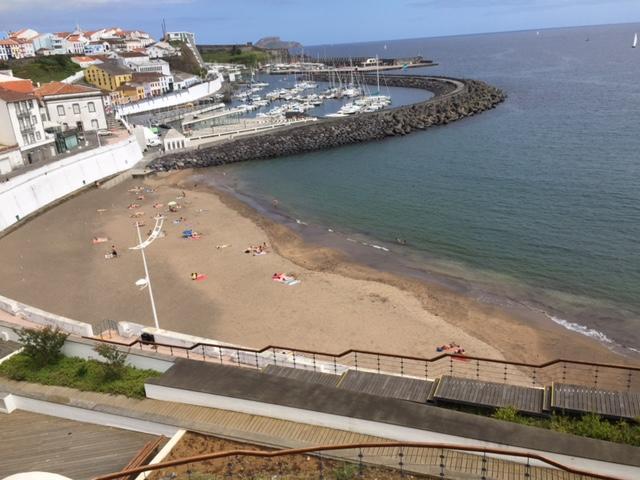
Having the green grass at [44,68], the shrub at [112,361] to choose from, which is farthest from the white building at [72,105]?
the shrub at [112,361]

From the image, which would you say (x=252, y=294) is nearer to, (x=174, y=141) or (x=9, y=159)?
A: (x=9, y=159)

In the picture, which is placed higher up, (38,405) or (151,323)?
(38,405)

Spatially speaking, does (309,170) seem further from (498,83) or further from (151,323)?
(498,83)

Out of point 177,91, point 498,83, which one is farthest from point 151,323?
point 498,83

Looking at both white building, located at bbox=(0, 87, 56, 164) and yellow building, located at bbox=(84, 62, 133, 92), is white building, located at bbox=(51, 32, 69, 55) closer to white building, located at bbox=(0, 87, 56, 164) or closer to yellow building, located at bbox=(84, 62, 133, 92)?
yellow building, located at bbox=(84, 62, 133, 92)

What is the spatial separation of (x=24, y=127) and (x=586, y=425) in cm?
4333

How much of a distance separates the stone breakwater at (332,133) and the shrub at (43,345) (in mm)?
39209

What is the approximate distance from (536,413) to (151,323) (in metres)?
15.1

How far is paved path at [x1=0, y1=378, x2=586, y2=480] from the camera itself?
822cm

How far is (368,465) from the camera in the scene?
26.5ft

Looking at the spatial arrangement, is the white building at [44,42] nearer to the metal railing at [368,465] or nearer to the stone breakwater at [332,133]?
the stone breakwater at [332,133]

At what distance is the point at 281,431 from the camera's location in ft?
32.3

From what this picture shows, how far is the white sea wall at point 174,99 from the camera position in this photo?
78.8 m

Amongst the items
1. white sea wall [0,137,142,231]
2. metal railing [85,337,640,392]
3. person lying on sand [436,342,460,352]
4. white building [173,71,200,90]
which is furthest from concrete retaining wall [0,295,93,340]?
white building [173,71,200,90]
